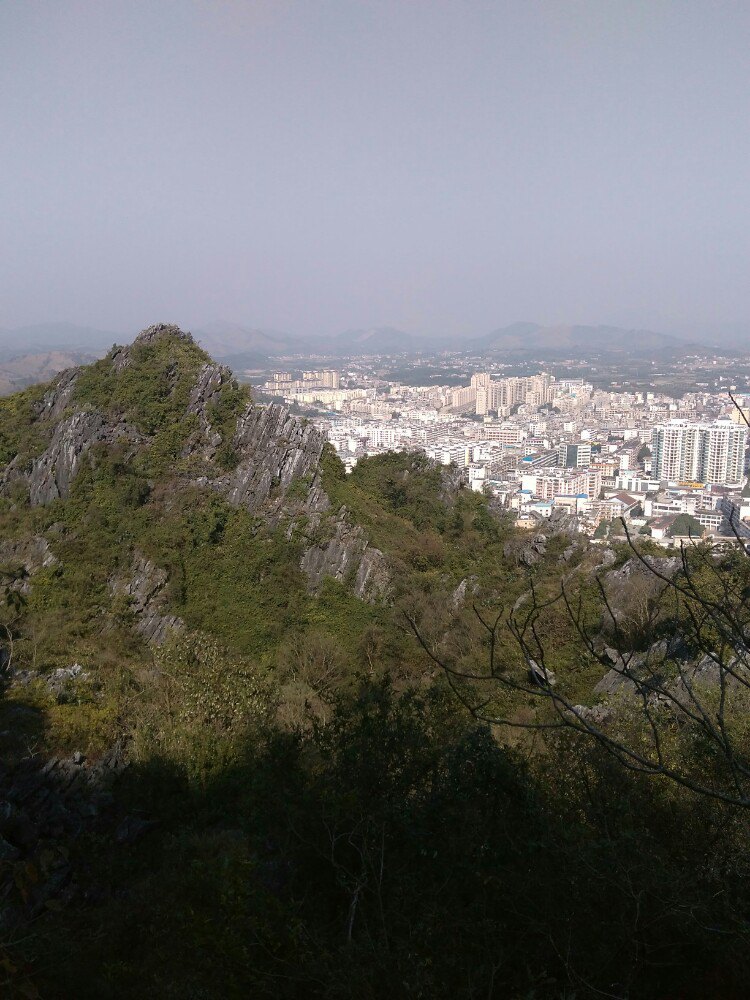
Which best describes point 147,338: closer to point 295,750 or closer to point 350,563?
point 350,563

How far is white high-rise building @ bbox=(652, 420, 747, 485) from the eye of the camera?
1512 inches

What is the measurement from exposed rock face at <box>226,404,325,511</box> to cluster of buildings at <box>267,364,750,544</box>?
21.7 feet

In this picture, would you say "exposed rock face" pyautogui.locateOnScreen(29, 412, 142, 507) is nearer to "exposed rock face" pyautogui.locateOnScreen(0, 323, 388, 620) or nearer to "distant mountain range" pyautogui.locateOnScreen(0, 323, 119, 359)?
"exposed rock face" pyautogui.locateOnScreen(0, 323, 388, 620)

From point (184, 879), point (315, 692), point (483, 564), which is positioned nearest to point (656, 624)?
point (483, 564)

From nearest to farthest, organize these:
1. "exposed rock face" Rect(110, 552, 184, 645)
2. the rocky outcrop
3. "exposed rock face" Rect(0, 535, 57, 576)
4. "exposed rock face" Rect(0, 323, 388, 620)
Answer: "exposed rock face" Rect(110, 552, 184, 645)
"exposed rock face" Rect(0, 323, 388, 620)
"exposed rock face" Rect(0, 535, 57, 576)
the rocky outcrop

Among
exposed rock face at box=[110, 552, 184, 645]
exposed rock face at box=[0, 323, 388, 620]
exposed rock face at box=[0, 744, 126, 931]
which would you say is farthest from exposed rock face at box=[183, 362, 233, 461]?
exposed rock face at box=[0, 744, 126, 931]

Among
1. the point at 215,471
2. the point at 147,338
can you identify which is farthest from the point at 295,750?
the point at 147,338

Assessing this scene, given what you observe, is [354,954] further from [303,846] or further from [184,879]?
[184,879]

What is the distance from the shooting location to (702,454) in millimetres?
39594

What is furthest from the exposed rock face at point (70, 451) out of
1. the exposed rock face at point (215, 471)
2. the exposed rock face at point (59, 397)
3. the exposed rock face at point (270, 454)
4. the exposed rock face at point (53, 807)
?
the exposed rock face at point (53, 807)

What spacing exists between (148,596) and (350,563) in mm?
3458

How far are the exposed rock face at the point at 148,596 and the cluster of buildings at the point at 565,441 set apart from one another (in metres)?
9.17

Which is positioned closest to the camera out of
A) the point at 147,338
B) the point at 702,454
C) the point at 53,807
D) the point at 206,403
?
the point at 53,807

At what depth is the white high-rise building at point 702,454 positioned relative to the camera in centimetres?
3841
